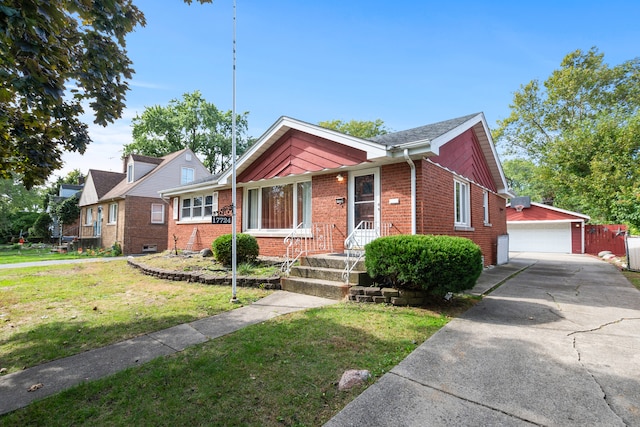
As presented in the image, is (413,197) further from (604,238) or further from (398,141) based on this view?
(604,238)

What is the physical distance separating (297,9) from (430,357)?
8929 millimetres

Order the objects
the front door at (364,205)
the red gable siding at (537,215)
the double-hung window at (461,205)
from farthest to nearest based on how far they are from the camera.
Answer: the red gable siding at (537,215) < the double-hung window at (461,205) < the front door at (364,205)

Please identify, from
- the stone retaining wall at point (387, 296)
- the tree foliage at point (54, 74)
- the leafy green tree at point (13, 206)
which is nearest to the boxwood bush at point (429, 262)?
the stone retaining wall at point (387, 296)

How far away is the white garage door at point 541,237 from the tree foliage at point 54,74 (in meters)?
26.9

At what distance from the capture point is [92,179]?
24.1m

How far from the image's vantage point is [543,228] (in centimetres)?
2311

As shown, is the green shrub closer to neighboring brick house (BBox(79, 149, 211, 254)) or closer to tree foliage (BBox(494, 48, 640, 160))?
neighboring brick house (BBox(79, 149, 211, 254))

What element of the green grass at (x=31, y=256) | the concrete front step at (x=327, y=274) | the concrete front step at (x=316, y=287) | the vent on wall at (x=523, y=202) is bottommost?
the green grass at (x=31, y=256)

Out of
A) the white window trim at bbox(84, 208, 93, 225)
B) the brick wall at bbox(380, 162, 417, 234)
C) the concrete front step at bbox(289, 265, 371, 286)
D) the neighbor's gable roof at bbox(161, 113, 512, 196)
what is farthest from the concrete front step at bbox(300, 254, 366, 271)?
the white window trim at bbox(84, 208, 93, 225)

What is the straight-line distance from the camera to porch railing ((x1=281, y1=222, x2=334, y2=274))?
8789 mm

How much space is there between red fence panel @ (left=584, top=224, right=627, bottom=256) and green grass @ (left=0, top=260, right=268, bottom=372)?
24.3 m

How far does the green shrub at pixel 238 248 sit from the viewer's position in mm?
8688

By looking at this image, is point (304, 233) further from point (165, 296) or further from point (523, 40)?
point (523, 40)

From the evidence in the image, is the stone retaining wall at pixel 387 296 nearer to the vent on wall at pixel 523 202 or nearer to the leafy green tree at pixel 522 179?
the vent on wall at pixel 523 202
